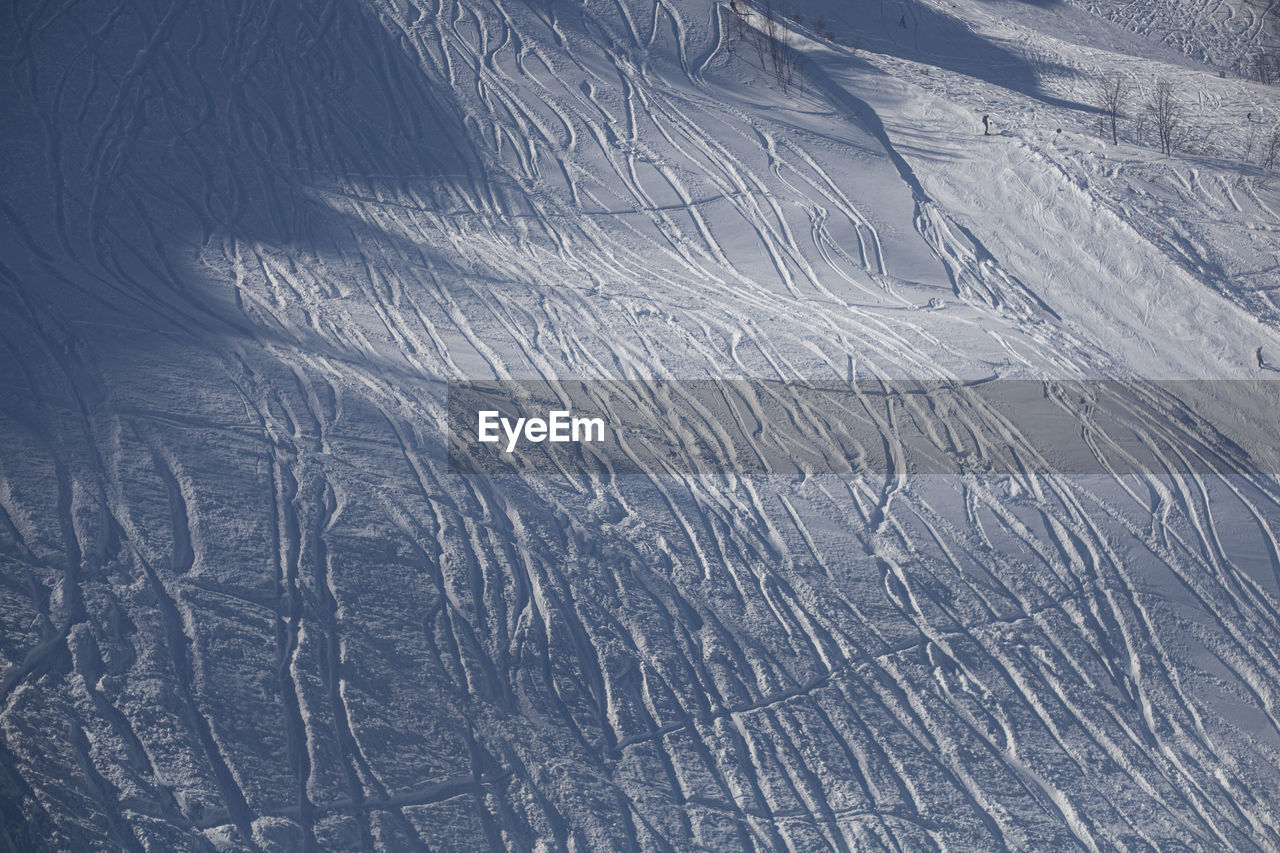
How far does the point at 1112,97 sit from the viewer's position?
1220cm

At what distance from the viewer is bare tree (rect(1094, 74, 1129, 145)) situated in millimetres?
11630

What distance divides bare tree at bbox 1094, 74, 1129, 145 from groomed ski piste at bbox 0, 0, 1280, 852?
13.5 inches

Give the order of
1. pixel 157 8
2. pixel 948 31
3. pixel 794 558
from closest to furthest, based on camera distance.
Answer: pixel 794 558 → pixel 157 8 → pixel 948 31

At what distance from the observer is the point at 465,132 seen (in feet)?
35.3

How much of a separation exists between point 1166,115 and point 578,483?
9.09 metres

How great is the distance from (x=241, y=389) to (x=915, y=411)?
5081 mm

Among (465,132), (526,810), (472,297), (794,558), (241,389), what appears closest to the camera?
(526,810)

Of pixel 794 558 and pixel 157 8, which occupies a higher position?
pixel 157 8

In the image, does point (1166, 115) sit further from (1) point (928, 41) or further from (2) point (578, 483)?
(2) point (578, 483)

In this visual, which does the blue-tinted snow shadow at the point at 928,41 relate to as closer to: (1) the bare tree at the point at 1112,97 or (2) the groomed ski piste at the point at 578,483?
(1) the bare tree at the point at 1112,97

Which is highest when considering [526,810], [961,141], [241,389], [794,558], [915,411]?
[961,141]

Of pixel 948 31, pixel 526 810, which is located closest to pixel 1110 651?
Answer: pixel 526 810

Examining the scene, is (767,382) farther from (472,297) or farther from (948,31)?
(948,31)

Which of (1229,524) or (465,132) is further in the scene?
(465,132)
